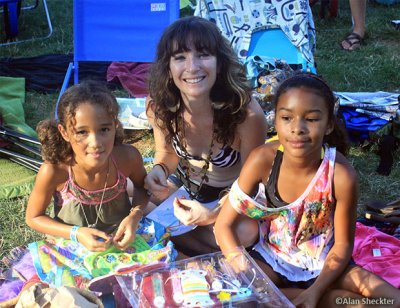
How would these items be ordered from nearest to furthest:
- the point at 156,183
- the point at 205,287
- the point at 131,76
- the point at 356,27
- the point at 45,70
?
the point at 205,287 < the point at 156,183 < the point at 131,76 < the point at 45,70 < the point at 356,27

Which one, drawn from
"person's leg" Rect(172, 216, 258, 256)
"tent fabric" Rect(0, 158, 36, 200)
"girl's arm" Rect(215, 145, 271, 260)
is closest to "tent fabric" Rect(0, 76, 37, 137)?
"tent fabric" Rect(0, 158, 36, 200)

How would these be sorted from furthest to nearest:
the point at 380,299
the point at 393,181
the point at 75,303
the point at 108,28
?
1. the point at 108,28
2. the point at 393,181
3. the point at 380,299
4. the point at 75,303

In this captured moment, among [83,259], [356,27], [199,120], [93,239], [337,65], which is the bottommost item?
[83,259]

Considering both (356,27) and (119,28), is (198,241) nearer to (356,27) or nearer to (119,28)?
(119,28)

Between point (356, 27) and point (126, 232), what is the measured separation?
15.6ft

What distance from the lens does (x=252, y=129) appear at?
2516 mm

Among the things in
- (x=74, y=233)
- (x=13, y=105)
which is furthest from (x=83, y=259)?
(x=13, y=105)

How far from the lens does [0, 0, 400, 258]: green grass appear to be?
10.3 ft

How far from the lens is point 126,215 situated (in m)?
2.52

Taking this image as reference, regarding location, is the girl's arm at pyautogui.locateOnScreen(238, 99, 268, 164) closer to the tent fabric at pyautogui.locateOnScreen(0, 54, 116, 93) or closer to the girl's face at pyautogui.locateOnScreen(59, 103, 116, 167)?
the girl's face at pyautogui.locateOnScreen(59, 103, 116, 167)

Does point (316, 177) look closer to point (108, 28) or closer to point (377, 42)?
point (108, 28)

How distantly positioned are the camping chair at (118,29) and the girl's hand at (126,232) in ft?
7.30

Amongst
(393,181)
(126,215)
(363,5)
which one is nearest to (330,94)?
(126,215)

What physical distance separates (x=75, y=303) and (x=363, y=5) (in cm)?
516
